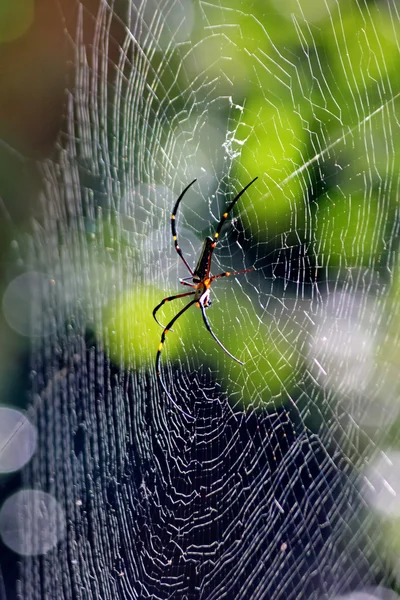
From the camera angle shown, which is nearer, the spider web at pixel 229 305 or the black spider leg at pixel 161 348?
the spider web at pixel 229 305

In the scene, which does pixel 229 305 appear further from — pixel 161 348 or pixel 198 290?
pixel 161 348

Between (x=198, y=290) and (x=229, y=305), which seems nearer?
(x=198, y=290)

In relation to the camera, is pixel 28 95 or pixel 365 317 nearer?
pixel 28 95

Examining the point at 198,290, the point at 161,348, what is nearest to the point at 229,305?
the point at 198,290

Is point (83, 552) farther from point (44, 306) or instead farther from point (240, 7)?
point (240, 7)

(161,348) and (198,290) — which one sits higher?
(198,290)

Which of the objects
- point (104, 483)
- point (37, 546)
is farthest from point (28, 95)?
point (37, 546)

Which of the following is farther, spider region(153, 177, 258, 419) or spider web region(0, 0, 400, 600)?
spider region(153, 177, 258, 419)

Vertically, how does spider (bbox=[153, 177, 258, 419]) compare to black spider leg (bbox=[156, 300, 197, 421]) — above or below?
above
